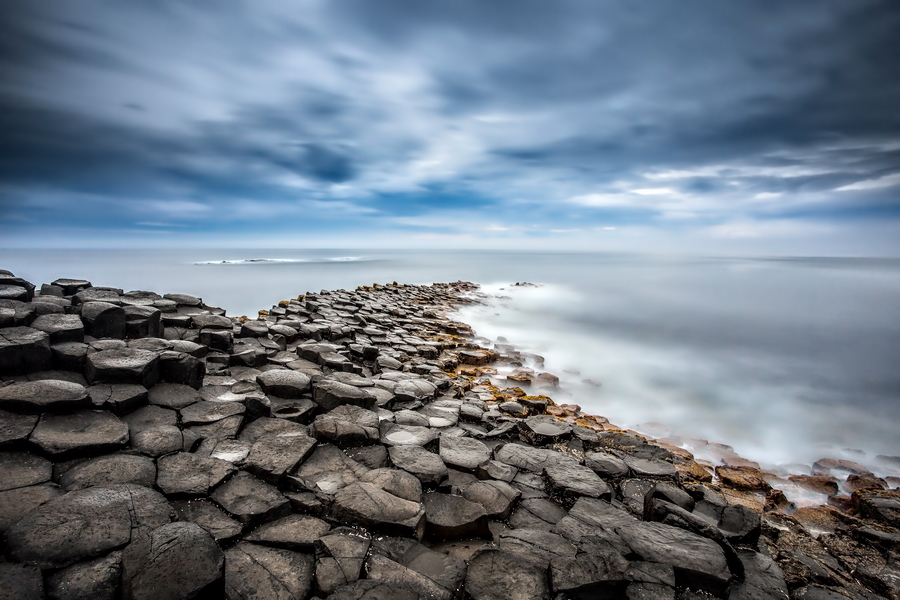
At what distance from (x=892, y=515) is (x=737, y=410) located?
400 cm

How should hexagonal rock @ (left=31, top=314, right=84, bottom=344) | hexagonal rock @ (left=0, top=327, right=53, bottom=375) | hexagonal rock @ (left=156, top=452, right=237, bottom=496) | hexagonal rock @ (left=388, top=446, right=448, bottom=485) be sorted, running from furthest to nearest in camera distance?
hexagonal rock @ (left=31, top=314, right=84, bottom=344) → hexagonal rock @ (left=0, top=327, right=53, bottom=375) → hexagonal rock @ (left=388, top=446, right=448, bottom=485) → hexagonal rock @ (left=156, top=452, right=237, bottom=496)

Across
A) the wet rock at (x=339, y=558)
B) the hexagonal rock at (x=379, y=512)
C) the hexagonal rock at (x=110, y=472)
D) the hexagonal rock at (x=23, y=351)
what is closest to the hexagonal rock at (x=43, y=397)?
the hexagonal rock at (x=23, y=351)

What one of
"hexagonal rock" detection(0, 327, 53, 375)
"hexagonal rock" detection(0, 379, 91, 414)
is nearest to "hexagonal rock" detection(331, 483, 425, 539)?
"hexagonal rock" detection(0, 379, 91, 414)

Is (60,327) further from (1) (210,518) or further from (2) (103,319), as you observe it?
(1) (210,518)

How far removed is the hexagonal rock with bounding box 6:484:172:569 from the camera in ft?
6.48

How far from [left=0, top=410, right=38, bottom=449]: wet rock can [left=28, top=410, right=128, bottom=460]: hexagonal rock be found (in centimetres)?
4

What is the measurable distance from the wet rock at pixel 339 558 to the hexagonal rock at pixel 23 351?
3.22 m

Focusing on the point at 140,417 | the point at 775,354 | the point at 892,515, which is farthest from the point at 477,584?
the point at 775,354

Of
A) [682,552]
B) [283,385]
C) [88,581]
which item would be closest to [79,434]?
[88,581]

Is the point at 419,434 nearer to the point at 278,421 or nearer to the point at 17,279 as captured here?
the point at 278,421

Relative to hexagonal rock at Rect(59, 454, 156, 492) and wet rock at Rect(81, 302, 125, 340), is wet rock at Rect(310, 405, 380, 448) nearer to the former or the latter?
hexagonal rock at Rect(59, 454, 156, 492)

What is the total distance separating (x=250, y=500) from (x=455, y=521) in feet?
4.40

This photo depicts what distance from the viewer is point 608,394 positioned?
8.00 meters

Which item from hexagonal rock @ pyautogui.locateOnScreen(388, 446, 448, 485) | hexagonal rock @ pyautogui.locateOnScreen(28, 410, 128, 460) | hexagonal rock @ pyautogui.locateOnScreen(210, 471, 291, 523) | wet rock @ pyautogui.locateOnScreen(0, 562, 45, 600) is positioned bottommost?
hexagonal rock @ pyautogui.locateOnScreen(388, 446, 448, 485)
